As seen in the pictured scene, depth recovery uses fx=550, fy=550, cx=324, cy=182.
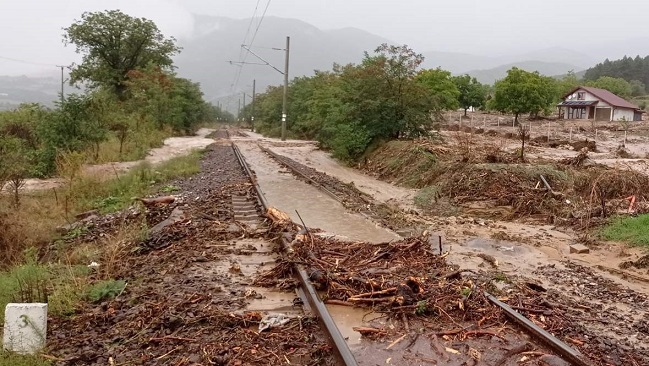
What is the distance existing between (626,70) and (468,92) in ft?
235

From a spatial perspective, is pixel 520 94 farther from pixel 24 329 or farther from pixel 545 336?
pixel 24 329

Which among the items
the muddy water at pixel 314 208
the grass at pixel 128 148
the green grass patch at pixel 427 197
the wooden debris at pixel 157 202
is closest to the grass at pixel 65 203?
Result: the wooden debris at pixel 157 202

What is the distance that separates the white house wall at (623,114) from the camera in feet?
230

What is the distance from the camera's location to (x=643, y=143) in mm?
36438

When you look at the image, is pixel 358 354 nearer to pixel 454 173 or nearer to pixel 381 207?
pixel 381 207

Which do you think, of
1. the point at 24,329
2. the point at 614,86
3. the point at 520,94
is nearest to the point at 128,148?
the point at 24,329

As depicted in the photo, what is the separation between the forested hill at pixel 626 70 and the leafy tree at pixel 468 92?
198 feet

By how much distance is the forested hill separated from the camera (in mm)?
125812

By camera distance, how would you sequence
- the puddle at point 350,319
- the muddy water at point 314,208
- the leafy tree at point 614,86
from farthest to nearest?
the leafy tree at point 614,86 < the muddy water at point 314,208 < the puddle at point 350,319

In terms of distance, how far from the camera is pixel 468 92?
7850cm

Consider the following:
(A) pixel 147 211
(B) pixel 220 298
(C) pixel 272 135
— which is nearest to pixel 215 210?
(A) pixel 147 211

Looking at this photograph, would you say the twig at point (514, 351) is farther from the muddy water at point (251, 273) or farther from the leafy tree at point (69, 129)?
the leafy tree at point (69, 129)

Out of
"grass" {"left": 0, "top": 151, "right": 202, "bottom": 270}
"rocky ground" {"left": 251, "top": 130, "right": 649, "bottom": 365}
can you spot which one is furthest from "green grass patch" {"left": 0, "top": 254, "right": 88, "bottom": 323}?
"rocky ground" {"left": 251, "top": 130, "right": 649, "bottom": 365}

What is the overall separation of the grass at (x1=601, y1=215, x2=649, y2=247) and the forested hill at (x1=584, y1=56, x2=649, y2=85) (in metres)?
129
